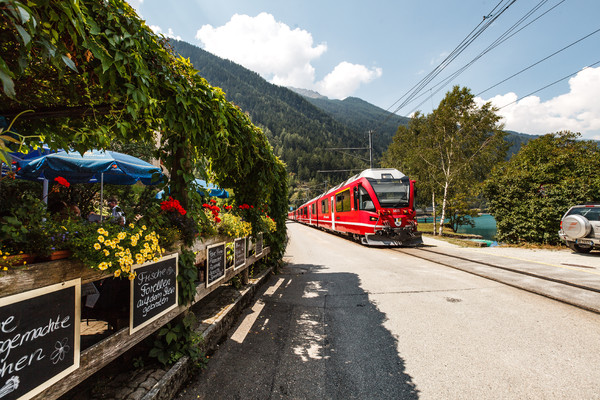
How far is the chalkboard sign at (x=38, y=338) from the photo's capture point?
52.5 inches

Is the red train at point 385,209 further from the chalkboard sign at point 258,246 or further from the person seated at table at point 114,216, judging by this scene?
the person seated at table at point 114,216

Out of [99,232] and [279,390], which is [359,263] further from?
[99,232]

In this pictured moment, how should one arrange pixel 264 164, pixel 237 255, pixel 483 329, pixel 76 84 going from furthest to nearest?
pixel 264 164
pixel 237 255
pixel 483 329
pixel 76 84

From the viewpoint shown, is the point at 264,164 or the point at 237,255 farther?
the point at 264,164

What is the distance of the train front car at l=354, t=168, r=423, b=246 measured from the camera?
37.5 feet

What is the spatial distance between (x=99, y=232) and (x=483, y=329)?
430cm

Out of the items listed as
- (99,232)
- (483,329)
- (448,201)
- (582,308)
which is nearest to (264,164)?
(99,232)

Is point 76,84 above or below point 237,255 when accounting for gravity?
above

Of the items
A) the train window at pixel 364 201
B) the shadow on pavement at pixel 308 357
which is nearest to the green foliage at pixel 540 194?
the train window at pixel 364 201

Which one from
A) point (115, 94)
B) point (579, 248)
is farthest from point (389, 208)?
point (115, 94)

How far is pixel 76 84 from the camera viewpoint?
244cm

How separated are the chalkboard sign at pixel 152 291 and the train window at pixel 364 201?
9858 mm

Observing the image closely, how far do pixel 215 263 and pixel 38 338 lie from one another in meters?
2.24

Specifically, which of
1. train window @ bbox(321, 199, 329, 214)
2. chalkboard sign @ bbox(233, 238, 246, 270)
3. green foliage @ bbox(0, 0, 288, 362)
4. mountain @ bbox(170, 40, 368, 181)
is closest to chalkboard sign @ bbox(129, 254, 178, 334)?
green foliage @ bbox(0, 0, 288, 362)
